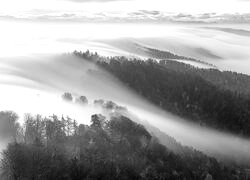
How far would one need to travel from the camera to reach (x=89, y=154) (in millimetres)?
164500

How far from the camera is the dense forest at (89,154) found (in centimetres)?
15325

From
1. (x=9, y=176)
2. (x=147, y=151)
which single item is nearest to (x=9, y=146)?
(x=9, y=176)

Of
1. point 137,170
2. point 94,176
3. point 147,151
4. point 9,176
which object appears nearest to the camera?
point 9,176

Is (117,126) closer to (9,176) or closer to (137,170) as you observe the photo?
(137,170)

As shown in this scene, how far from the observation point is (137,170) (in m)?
168

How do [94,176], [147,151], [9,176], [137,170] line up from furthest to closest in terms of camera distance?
[147,151] < [137,170] < [94,176] < [9,176]

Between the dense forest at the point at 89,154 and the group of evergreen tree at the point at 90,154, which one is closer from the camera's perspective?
the group of evergreen tree at the point at 90,154

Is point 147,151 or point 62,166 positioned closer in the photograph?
point 62,166

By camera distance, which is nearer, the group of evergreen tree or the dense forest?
the group of evergreen tree

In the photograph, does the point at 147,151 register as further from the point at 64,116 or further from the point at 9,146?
the point at 9,146

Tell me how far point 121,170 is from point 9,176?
36.0 m

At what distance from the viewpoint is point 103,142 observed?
175000 millimetres

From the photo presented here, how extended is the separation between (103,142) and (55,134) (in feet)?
54.6

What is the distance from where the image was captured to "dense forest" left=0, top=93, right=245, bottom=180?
153m
